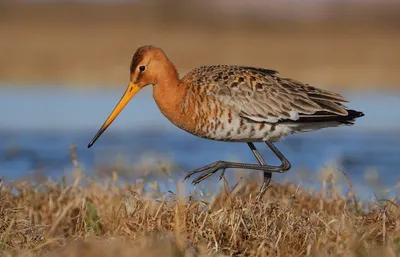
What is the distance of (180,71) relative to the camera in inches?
770

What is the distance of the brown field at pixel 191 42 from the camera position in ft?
63.1

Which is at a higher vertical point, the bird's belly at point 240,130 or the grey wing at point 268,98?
the grey wing at point 268,98

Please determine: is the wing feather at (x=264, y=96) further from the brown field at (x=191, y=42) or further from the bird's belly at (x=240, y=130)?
the brown field at (x=191, y=42)

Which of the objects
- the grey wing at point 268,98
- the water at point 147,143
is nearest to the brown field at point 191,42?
the water at point 147,143

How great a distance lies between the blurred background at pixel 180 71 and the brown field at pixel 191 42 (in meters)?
0.04

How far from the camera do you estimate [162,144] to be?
13.5 metres

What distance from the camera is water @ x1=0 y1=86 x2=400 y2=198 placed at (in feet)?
36.9

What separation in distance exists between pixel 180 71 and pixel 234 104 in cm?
1211

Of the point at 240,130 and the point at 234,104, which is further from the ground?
the point at 234,104

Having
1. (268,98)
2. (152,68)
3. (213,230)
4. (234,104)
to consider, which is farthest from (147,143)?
(213,230)

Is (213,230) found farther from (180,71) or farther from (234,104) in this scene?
(180,71)

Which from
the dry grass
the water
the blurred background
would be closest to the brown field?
the blurred background

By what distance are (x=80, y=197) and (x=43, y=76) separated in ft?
39.5

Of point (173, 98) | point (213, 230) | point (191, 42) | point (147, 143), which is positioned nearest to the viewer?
point (213, 230)
